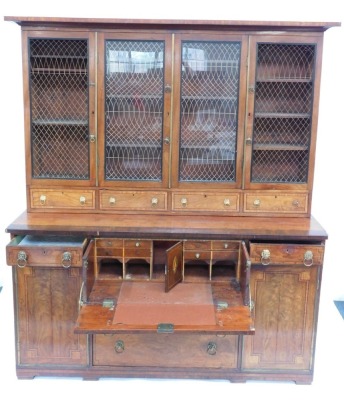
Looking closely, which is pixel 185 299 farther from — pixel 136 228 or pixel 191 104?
pixel 191 104

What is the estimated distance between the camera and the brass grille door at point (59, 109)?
9.37 ft

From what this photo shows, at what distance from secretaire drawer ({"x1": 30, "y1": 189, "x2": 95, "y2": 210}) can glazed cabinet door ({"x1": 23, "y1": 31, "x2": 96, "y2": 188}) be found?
1cm

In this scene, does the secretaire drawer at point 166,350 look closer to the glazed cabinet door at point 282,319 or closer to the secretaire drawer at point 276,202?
the glazed cabinet door at point 282,319

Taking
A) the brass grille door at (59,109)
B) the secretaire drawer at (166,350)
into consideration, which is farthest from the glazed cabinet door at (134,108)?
the secretaire drawer at (166,350)

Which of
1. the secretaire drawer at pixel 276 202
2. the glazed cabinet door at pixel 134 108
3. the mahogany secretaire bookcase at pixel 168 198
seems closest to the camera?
the mahogany secretaire bookcase at pixel 168 198

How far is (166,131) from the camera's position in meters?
2.86

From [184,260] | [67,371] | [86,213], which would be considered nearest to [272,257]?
[184,260]

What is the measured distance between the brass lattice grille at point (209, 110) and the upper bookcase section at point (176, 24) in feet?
0.36

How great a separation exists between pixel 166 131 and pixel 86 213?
2.34ft

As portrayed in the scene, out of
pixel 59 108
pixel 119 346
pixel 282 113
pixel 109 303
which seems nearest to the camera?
pixel 109 303

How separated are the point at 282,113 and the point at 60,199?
1.48 meters

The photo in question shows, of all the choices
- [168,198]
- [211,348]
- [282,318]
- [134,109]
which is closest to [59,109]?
[134,109]

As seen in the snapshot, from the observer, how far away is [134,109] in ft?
9.56

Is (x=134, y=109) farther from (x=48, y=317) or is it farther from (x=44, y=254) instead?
(x=48, y=317)
